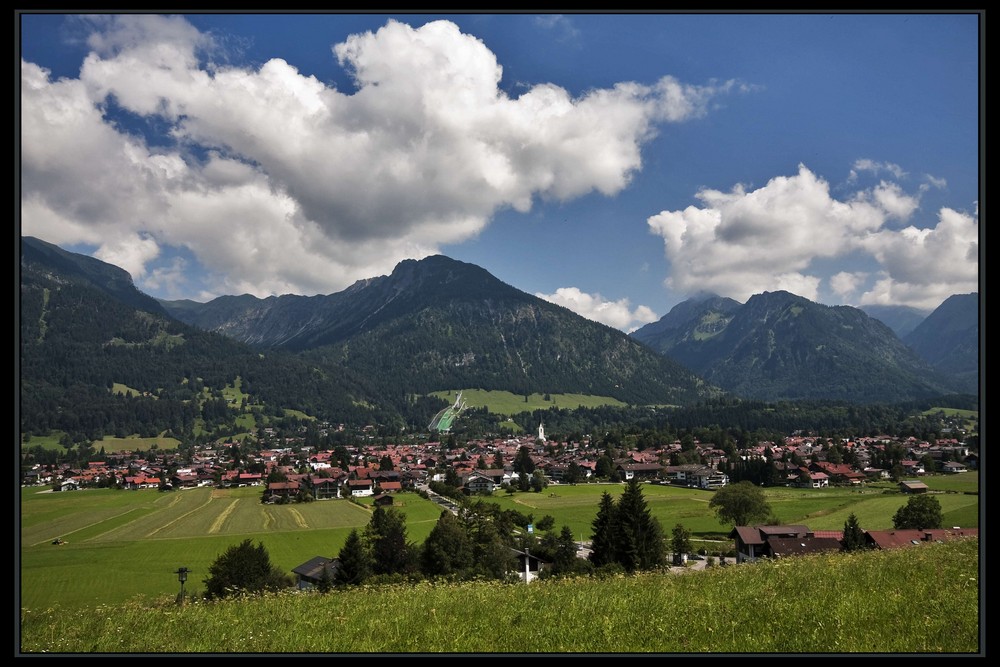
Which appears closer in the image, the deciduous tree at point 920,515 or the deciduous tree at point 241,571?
the deciduous tree at point 241,571

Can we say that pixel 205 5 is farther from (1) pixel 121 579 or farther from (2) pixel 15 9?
(1) pixel 121 579

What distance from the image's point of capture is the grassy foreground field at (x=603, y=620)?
6.91 meters

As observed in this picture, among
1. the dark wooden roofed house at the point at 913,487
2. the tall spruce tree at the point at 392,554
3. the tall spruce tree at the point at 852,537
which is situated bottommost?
the dark wooden roofed house at the point at 913,487

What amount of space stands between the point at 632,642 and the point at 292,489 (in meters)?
114

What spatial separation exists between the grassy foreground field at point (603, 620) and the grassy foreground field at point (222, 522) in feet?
106

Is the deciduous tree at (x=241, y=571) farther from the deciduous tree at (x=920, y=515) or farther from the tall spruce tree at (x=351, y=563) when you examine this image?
the deciduous tree at (x=920, y=515)

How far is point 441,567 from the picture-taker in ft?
130

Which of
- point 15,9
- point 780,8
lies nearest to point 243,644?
point 15,9

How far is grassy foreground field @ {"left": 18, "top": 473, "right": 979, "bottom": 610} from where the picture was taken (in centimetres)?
4756

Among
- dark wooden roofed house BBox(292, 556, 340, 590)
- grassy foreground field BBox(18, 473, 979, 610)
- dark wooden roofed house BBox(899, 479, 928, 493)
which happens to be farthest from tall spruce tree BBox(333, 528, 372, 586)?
dark wooden roofed house BBox(899, 479, 928, 493)

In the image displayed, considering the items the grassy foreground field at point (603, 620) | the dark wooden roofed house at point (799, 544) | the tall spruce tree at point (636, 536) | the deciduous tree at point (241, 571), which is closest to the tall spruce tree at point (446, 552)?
the deciduous tree at point (241, 571)

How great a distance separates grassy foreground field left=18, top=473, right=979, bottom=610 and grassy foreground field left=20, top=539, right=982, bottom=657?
3218 cm

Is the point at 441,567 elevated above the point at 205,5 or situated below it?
below

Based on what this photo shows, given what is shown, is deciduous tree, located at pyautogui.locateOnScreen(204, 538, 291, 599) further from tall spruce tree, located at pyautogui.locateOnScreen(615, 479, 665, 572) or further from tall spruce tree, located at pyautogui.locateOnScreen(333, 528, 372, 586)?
tall spruce tree, located at pyautogui.locateOnScreen(615, 479, 665, 572)
